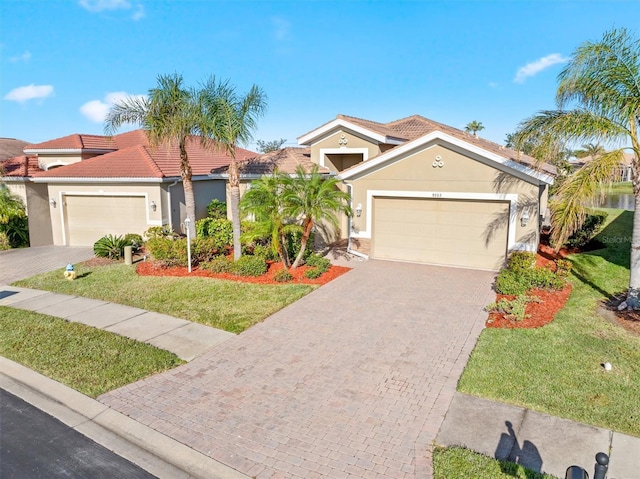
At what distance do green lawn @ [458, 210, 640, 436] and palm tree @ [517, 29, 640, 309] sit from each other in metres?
1.88

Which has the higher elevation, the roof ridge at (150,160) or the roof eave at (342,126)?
the roof eave at (342,126)

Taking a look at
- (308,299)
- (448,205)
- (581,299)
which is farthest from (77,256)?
(581,299)

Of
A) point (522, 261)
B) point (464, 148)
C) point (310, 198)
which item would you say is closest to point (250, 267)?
point (310, 198)

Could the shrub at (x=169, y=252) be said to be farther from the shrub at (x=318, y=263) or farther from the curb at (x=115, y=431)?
the curb at (x=115, y=431)

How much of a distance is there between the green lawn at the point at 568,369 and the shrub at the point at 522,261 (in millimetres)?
1682

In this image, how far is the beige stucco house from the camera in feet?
43.5

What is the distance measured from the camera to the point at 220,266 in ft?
46.9

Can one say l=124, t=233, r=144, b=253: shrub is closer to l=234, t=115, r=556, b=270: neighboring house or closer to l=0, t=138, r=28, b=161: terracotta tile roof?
l=234, t=115, r=556, b=270: neighboring house

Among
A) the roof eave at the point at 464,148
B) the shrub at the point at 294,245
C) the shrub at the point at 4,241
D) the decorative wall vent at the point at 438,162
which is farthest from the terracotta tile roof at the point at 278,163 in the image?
the shrub at the point at 4,241

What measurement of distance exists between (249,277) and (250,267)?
0.33 m

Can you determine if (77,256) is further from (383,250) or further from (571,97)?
(571,97)

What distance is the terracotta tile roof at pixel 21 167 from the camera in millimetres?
20156

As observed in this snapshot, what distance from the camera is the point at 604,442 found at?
5531mm

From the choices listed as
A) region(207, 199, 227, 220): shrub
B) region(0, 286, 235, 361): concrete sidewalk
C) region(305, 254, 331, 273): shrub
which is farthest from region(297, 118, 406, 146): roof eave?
region(0, 286, 235, 361): concrete sidewalk
